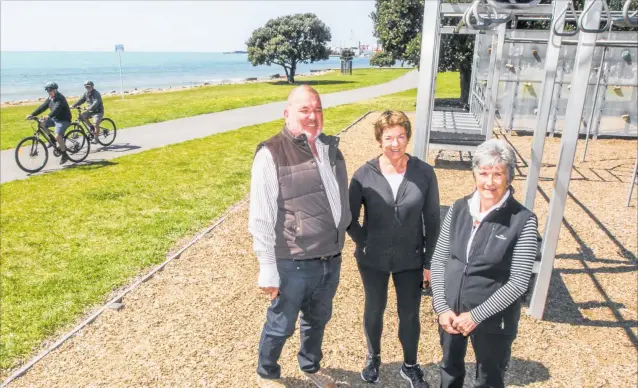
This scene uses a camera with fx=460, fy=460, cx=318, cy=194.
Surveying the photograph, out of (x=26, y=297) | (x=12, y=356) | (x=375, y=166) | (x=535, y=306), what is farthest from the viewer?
(x=26, y=297)

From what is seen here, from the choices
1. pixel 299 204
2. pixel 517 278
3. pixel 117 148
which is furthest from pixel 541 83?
pixel 117 148

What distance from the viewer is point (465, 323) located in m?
2.82

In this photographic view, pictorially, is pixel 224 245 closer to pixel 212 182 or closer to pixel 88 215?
pixel 88 215

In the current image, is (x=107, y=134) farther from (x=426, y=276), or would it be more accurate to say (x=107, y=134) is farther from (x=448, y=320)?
(x=448, y=320)

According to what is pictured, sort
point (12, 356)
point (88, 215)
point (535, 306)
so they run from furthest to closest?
point (88, 215)
point (535, 306)
point (12, 356)

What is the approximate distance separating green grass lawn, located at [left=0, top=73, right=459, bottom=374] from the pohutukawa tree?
38400 mm

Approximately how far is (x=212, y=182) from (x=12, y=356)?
591 cm

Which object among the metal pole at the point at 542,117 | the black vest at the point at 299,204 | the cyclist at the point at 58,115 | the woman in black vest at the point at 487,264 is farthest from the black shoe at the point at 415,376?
the cyclist at the point at 58,115

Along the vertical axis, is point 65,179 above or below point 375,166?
below

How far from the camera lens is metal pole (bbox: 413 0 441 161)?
14.9 feet

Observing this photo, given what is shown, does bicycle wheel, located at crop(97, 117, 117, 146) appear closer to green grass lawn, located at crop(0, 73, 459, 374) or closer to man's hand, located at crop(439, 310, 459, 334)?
green grass lawn, located at crop(0, 73, 459, 374)

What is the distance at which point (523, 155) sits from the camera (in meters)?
12.6

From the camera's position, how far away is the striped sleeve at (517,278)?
2664 mm

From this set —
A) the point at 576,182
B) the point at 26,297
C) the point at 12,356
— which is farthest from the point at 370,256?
the point at 576,182
